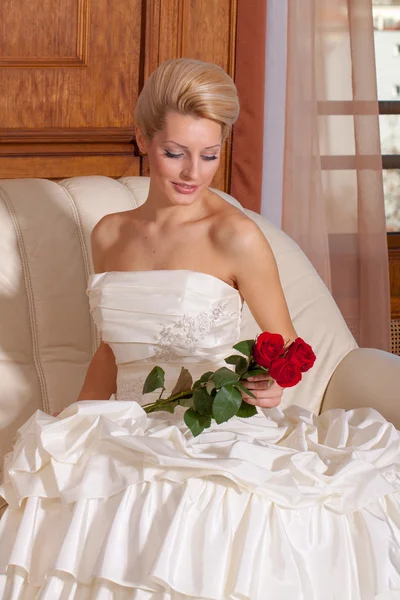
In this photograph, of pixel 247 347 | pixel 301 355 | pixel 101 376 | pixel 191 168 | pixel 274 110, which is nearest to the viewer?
pixel 301 355

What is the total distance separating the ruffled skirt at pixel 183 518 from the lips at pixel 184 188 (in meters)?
0.58

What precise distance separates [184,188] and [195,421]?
59 centimetres

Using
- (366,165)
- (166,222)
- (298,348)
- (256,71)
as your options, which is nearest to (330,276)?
(366,165)

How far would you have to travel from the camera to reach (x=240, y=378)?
179cm

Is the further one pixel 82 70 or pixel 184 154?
pixel 82 70

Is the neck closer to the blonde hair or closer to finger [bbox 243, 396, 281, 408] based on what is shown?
the blonde hair

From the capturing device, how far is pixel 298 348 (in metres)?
1.68

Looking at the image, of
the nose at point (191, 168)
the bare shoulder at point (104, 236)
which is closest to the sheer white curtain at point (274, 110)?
the bare shoulder at point (104, 236)

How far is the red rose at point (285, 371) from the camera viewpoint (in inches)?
65.9

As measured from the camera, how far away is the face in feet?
6.53

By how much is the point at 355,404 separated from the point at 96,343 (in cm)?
77

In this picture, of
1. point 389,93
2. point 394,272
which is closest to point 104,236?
point 394,272

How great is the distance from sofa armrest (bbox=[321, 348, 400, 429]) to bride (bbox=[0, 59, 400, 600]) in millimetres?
218

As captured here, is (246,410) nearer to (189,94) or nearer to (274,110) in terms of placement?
(189,94)
